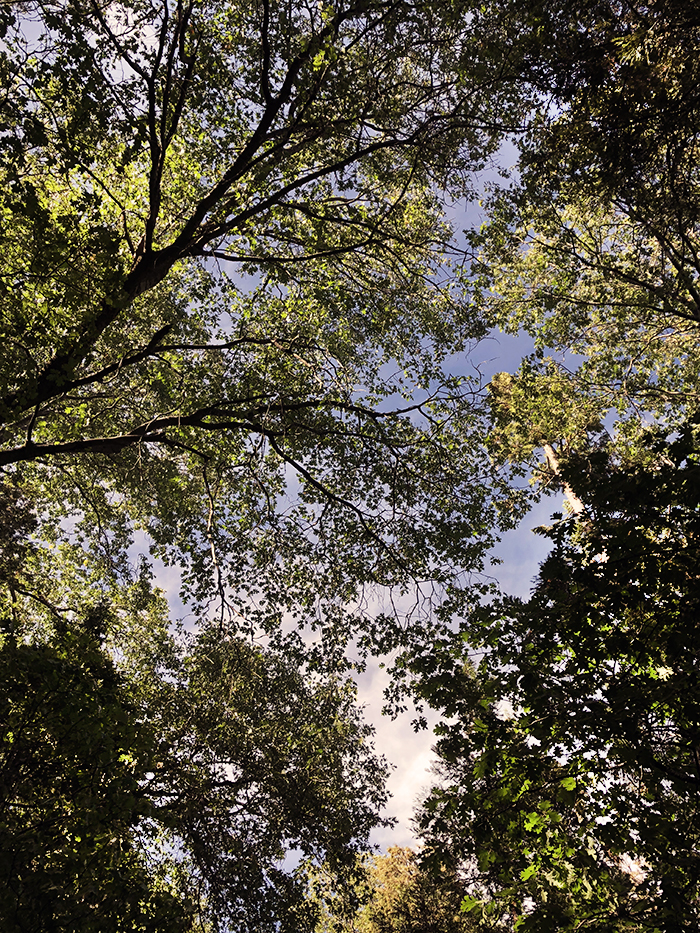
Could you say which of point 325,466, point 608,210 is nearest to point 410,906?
point 325,466

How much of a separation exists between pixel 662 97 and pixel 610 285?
841cm

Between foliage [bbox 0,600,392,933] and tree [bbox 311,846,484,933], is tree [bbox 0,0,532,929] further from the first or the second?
tree [bbox 311,846,484,933]

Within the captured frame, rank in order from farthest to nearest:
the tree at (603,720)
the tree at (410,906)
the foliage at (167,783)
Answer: the tree at (410,906) → the foliage at (167,783) → the tree at (603,720)

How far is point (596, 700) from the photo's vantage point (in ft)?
12.8

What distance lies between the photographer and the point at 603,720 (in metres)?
3.75

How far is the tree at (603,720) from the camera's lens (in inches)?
145

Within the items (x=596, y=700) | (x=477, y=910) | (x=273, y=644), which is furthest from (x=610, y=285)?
(x=477, y=910)

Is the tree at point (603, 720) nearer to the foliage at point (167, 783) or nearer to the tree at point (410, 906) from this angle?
the foliage at point (167, 783)

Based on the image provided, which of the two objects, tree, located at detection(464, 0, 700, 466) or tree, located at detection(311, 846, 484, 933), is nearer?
tree, located at detection(464, 0, 700, 466)

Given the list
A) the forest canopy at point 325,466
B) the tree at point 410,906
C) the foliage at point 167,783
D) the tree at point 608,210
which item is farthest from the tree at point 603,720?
the tree at point 410,906

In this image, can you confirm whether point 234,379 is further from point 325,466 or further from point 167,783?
point 167,783

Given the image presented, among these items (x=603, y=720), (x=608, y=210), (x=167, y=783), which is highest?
(x=608, y=210)

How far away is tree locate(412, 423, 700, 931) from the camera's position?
145 inches

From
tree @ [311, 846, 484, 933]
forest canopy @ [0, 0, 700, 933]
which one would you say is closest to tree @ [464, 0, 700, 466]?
forest canopy @ [0, 0, 700, 933]
